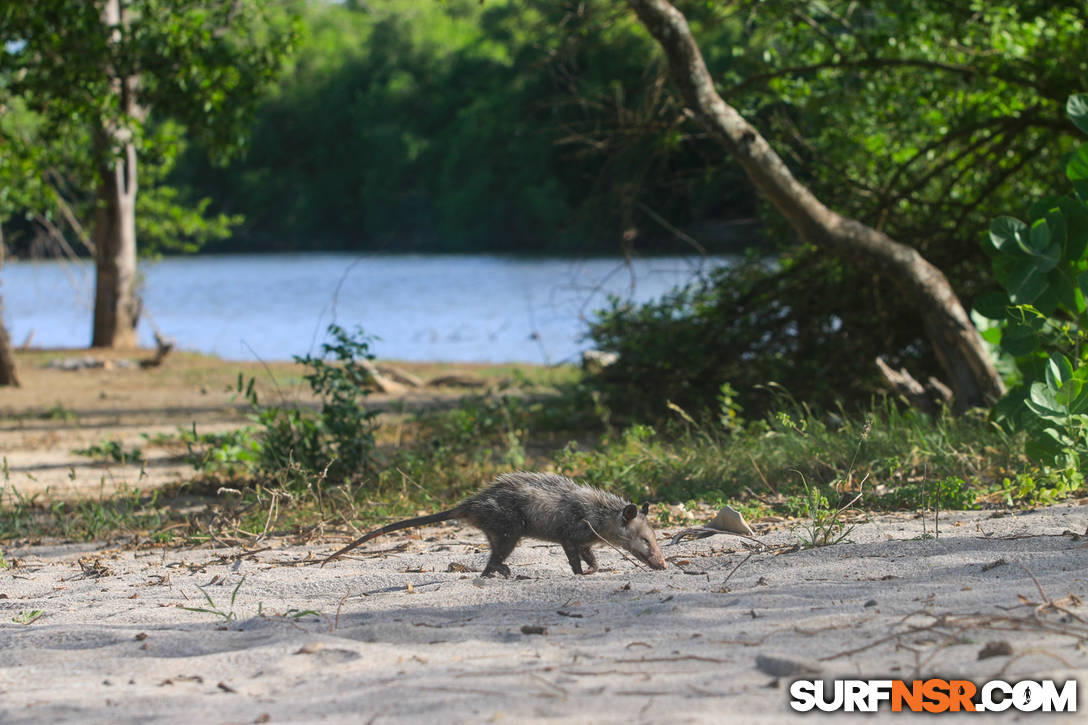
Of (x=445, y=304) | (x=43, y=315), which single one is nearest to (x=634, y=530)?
(x=445, y=304)

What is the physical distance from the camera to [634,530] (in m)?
4.66

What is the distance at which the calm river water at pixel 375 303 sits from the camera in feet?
43.2

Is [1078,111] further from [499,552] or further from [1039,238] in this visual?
[499,552]

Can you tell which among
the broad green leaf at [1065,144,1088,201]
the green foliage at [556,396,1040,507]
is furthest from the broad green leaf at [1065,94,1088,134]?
the green foliage at [556,396,1040,507]

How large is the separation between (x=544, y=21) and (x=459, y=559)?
221 inches

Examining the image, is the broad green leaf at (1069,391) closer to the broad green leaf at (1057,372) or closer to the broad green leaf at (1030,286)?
the broad green leaf at (1057,372)

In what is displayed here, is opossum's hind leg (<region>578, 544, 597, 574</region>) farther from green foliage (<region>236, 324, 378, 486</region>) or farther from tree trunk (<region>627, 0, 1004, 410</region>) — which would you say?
tree trunk (<region>627, 0, 1004, 410</region>)

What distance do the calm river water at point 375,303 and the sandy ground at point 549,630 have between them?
187 inches

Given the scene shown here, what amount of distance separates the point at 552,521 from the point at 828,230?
425 centimetres

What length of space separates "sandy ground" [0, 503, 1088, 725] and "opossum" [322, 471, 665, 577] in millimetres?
132

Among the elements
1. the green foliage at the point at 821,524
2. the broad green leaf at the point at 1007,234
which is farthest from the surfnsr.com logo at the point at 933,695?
the broad green leaf at the point at 1007,234

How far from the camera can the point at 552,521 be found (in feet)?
15.4

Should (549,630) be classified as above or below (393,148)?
below

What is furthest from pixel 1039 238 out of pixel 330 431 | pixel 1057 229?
pixel 330 431
